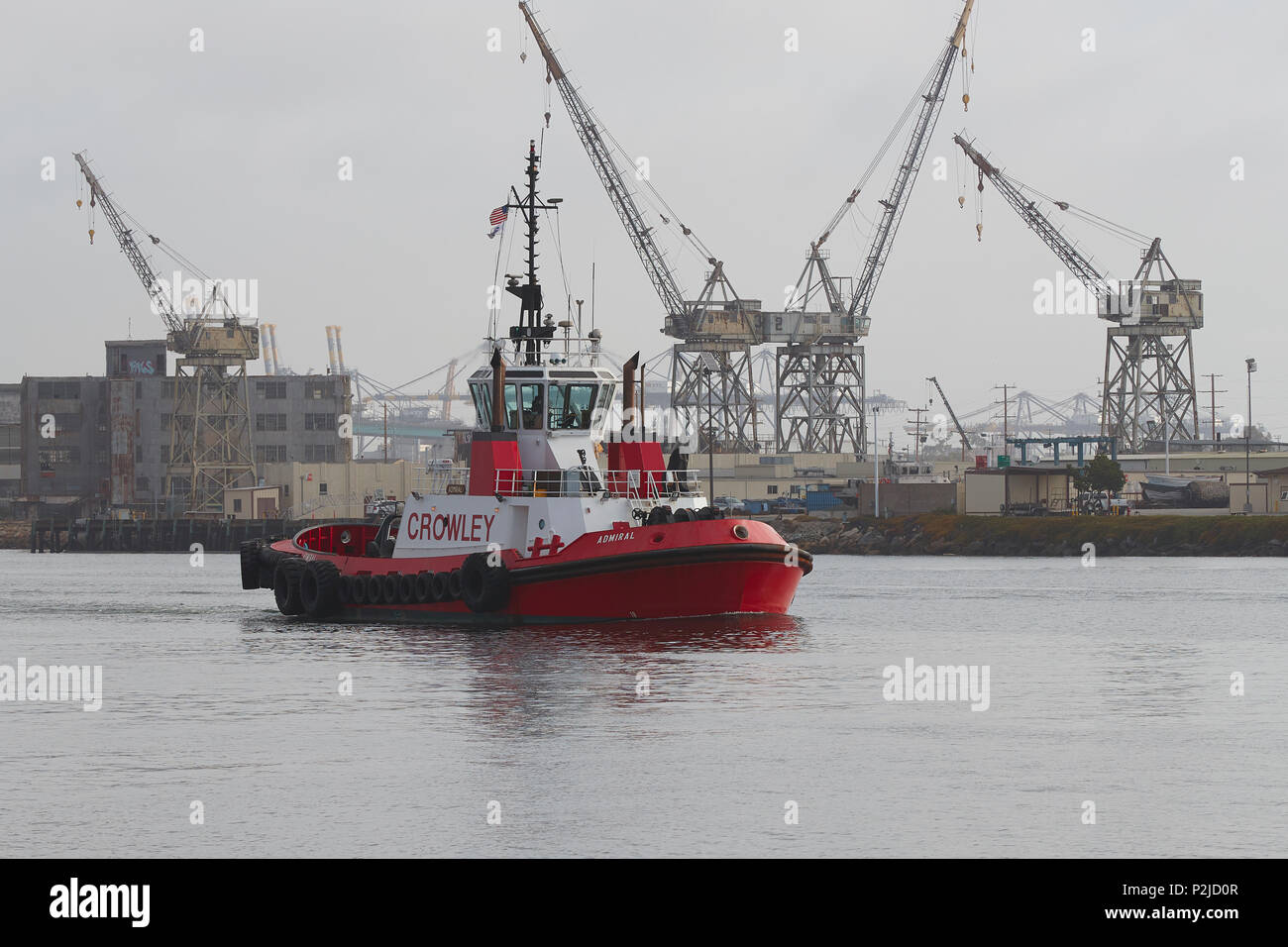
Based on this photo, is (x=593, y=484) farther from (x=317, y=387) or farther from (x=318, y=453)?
(x=317, y=387)

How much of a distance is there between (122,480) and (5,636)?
412 ft

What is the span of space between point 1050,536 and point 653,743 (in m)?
93.0

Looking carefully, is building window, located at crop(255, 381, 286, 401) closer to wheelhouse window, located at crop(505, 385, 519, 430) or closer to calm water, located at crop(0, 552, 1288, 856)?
calm water, located at crop(0, 552, 1288, 856)

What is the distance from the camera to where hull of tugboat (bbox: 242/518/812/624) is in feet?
146

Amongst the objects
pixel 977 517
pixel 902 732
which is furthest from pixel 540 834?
pixel 977 517

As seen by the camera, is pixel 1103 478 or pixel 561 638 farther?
pixel 1103 478

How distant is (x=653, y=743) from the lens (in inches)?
1113

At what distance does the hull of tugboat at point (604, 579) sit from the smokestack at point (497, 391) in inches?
140

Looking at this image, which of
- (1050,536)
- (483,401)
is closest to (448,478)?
(483,401)

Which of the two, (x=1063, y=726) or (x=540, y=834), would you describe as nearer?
(x=540, y=834)
